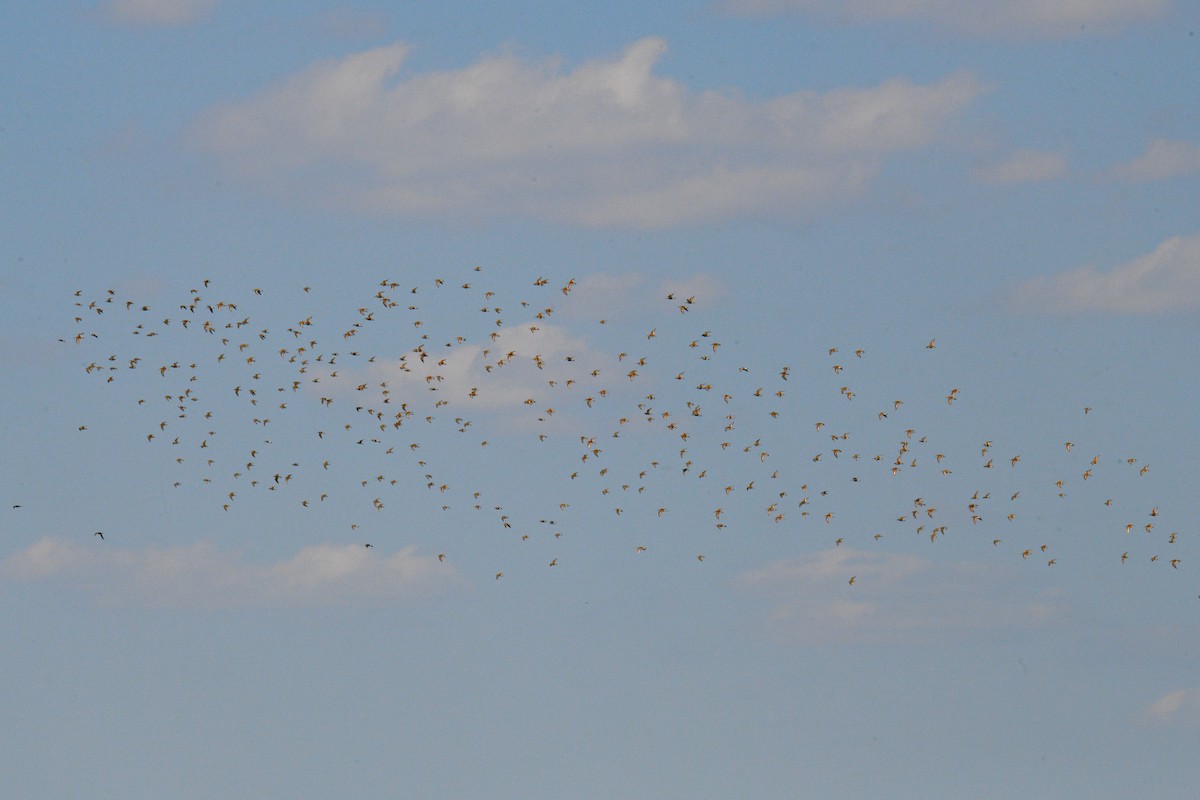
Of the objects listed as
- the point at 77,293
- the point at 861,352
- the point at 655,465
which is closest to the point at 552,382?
the point at 655,465

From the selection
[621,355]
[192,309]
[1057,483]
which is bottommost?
[1057,483]

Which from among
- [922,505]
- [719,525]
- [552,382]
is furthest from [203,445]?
[922,505]

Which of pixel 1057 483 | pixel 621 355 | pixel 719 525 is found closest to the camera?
pixel 621 355

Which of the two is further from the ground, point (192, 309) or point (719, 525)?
point (192, 309)

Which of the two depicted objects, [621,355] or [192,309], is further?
[192,309]

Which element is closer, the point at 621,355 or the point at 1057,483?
the point at 621,355

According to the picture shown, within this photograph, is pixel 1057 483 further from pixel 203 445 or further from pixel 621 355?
pixel 203 445

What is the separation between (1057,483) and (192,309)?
60.3m

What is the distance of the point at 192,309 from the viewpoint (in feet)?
556

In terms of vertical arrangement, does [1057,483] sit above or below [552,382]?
below

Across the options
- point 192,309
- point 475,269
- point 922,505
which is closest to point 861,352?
point 922,505

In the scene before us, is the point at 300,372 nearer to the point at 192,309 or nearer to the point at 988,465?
the point at 192,309

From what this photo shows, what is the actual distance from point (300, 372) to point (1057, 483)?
52.3 metres

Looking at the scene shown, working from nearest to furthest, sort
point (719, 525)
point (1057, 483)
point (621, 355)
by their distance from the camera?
point (621, 355), point (1057, 483), point (719, 525)
